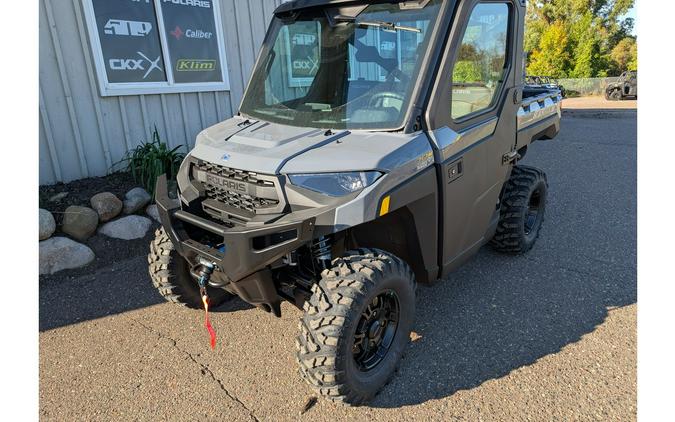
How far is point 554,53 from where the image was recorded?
112 ft

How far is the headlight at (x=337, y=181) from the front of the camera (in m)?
2.34

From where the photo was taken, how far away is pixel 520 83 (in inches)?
142

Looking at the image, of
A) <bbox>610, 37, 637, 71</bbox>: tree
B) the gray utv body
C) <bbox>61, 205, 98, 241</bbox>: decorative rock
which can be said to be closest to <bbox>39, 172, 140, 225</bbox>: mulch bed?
<bbox>61, 205, 98, 241</bbox>: decorative rock

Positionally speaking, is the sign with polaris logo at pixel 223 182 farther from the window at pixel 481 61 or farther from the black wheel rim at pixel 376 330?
the window at pixel 481 61

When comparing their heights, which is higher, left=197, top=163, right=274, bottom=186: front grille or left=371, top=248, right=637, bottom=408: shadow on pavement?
left=197, top=163, right=274, bottom=186: front grille

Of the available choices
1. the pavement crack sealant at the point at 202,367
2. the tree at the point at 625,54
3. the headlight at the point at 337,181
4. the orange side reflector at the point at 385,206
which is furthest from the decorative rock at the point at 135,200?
the tree at the point at 625,54

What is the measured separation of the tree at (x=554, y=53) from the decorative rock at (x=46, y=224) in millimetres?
36663

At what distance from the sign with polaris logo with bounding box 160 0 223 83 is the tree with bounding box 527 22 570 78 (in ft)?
110

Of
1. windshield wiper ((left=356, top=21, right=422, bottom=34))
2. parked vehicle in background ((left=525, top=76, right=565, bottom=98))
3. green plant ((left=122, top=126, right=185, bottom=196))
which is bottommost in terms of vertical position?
green plant ((left=122, top=126, right=185, bottom=196))

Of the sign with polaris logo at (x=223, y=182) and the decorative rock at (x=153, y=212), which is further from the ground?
the sign with polaris logo at (x=223, y=182)

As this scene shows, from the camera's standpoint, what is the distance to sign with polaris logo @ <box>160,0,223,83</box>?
6176 millimetres

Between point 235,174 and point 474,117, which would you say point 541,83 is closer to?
point 474,117

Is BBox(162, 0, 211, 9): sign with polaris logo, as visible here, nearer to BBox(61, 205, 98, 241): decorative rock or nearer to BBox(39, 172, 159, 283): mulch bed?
BBox(39, 172, 159, 283): mulch bed

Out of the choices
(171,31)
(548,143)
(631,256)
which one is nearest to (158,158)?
(171,31)
